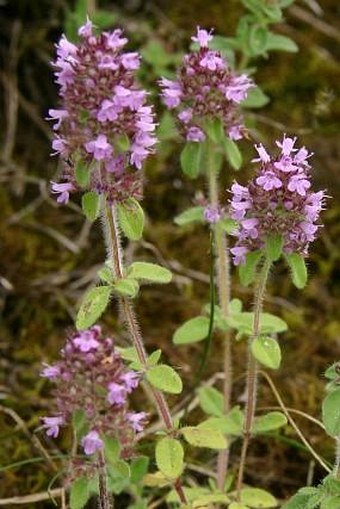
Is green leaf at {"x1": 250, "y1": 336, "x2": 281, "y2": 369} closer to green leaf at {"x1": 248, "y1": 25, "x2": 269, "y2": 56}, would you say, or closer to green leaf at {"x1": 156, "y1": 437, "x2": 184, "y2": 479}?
green leaf at {"x1": 156, "y1": 437, "x2": 184, "y2": 479}

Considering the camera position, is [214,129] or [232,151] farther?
[232,151]

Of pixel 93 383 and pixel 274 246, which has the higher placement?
pixel 274 246

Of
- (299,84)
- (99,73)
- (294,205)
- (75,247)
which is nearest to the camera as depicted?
(99,73)

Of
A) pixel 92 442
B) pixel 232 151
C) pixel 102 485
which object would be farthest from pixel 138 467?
pixel 232 151

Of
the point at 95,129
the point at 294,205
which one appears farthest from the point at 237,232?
the point at 95,129

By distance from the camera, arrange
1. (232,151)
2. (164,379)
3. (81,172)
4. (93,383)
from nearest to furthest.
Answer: (93,383), (81,172), (164,379), (232,151)

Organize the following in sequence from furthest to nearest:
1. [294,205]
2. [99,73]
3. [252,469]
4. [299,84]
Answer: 1. [299,84]
2. [252,469]
3. [294,205]
4. [99,73]

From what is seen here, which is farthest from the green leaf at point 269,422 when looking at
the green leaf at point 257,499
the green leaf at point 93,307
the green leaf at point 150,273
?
the green leaf at point 93,307

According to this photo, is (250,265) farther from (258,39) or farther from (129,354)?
(258,39)

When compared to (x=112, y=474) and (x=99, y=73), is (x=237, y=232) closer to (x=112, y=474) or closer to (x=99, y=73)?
(x=99, y=73)
